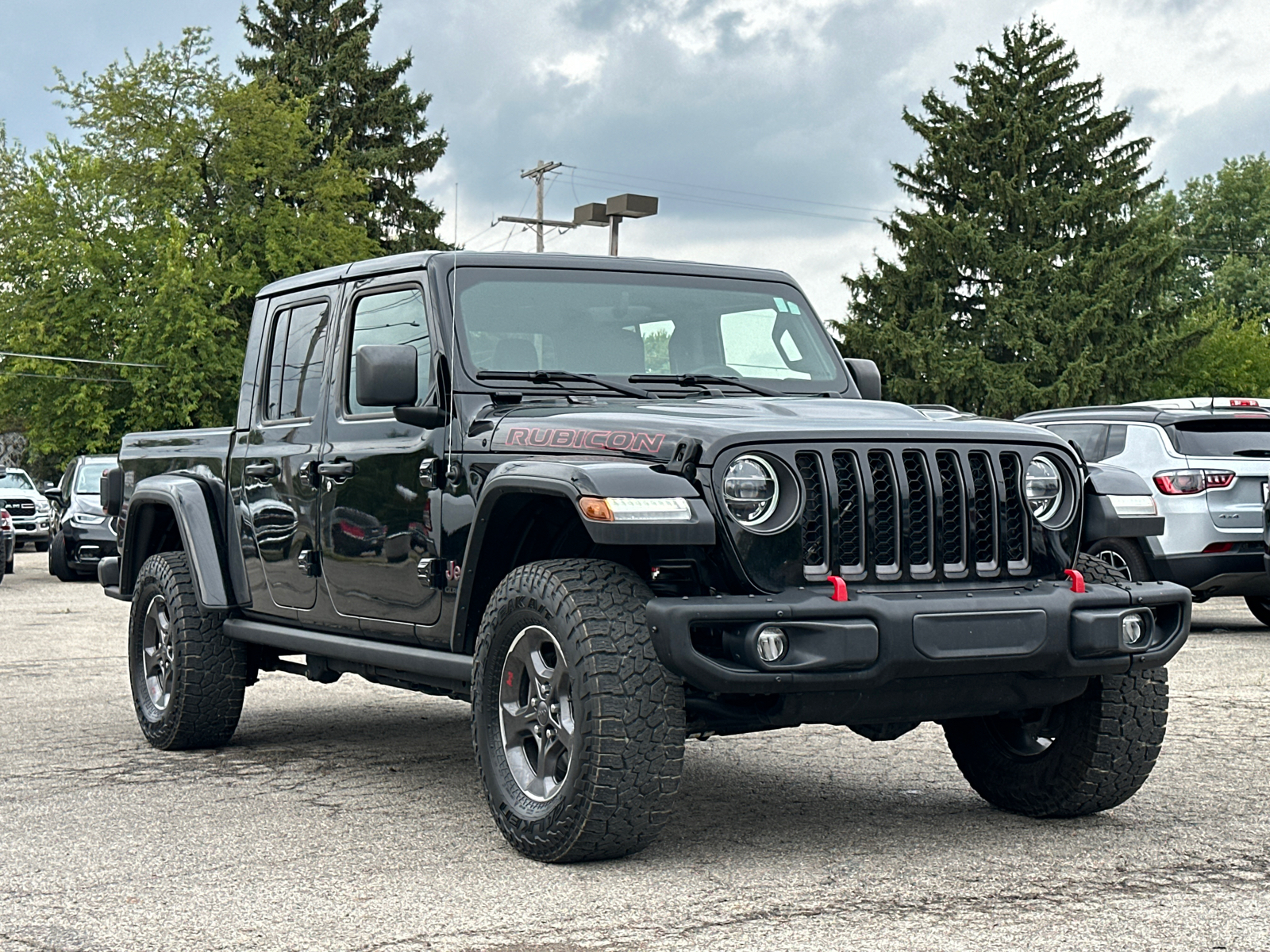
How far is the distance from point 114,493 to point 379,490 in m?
3.12

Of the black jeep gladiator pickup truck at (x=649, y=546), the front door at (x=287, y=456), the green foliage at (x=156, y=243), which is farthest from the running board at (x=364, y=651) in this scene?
the green foliage at (x=156, y=243)

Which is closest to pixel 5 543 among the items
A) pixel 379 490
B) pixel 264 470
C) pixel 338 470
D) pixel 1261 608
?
pixel 264 470

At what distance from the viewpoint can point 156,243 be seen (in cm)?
4566

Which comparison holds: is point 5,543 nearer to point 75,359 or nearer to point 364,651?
point 364,651

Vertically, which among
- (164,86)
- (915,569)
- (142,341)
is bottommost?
(915,569)

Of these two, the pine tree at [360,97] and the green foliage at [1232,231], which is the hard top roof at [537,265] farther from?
the green foliage at [1232,231]

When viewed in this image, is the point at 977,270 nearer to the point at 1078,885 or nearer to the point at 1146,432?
the point at 1146,432

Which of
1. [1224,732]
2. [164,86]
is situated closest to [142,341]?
[164,86]

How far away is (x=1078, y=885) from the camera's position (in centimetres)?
496

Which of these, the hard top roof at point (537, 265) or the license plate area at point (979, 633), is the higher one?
the hard top roof at point (537, 265)

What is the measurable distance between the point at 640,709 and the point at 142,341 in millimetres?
42315

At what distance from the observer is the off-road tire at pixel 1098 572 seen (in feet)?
18.5

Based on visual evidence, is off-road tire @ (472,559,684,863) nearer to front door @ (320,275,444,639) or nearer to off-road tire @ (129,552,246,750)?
front door @ (320,275,444,639)

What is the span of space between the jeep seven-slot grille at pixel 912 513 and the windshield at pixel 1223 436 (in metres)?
8.42
